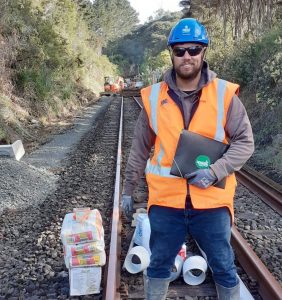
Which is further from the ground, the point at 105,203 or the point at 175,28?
the point at 175,28

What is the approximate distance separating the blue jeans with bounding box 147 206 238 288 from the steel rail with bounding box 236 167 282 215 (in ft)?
11.2

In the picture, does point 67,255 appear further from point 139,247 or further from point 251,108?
point 251,108

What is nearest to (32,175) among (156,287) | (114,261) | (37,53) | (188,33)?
(114,261)

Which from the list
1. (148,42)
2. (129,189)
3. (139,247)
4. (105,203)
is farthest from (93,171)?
(148,42)

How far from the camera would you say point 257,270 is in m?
4.09

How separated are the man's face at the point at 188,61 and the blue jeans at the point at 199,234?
0.82 m

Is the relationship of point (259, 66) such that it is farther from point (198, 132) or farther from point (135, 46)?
point (135, 46)

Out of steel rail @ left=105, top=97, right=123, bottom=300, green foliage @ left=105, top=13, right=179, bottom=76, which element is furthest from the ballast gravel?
green foliage @ left=105, top=13, right=179, bottom=76

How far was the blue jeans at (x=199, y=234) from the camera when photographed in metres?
2.88

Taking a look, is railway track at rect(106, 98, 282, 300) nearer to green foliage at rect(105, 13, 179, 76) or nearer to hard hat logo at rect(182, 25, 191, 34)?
hard hat logo at rect(182, 25, 191, 34)

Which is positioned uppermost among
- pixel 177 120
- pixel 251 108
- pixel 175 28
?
pixel 175 28

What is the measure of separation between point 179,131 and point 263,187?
4.85 m

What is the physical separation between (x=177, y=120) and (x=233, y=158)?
400 millimetres

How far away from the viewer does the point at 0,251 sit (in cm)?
512
